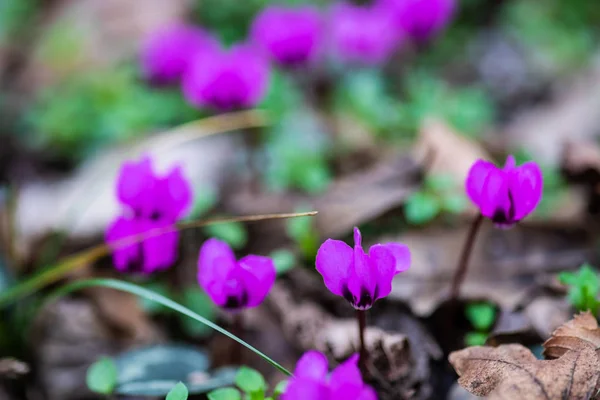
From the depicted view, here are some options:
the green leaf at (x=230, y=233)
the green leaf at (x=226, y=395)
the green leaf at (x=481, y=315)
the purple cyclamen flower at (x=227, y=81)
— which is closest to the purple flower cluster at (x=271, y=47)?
the purple cyclamen flower at (x=227, y=81)

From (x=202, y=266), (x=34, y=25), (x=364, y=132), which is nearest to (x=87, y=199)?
(x=364, y=132)

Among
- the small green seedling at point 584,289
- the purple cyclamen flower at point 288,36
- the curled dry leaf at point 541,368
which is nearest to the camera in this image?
the curled dry leaf at point 541,368

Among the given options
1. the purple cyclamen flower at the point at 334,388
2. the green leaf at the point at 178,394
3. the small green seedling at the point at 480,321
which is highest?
the purple cyclamen flower at the point at 334,388

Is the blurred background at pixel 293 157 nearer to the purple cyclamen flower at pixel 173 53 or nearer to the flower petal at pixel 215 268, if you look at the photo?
the purple cyclamen flower at pixel 173 53

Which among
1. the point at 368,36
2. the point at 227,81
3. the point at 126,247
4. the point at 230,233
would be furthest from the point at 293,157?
the point at 126,247

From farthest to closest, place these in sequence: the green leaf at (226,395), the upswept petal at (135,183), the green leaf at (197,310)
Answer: the green leaf at (197,310), the upswept petal at (135,183), the green leaf at (226,395)

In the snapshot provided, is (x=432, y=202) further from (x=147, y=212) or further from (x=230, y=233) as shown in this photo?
(x=147, y=212)
